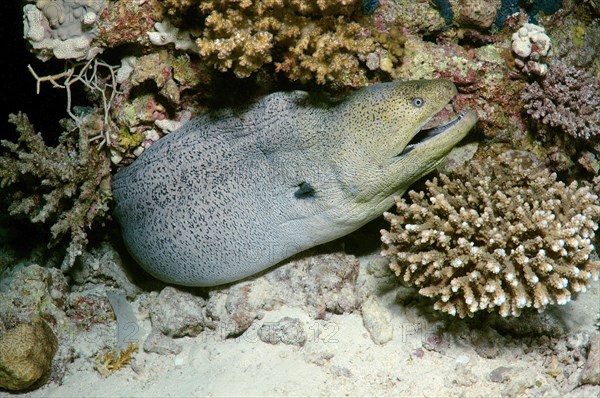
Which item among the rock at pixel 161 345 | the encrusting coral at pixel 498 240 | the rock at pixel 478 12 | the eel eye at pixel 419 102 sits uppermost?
the rock at pixel 478 12

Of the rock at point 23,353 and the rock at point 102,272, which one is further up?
the rock at point 23,353

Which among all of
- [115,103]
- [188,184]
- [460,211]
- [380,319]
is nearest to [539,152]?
[460,211]

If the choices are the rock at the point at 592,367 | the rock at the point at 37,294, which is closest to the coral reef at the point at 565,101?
the rock at the point at 592,367

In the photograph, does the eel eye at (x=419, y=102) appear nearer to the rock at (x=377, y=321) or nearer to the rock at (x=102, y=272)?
the rock at (x=377, y=321)

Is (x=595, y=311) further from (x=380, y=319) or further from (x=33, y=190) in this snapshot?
(x=33, y=190)

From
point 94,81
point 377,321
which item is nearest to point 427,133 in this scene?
point 377,321

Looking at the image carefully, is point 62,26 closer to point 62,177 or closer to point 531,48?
point 62,177
